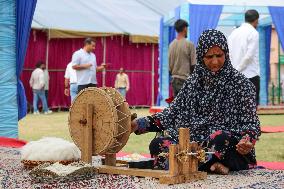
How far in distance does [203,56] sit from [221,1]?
881 cm

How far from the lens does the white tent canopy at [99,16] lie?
1453 cm

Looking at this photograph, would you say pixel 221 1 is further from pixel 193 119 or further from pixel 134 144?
pixel 193 119

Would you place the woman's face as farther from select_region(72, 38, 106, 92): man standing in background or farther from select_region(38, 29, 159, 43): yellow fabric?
select_region(38, 29, 159, 43): yellow fabric

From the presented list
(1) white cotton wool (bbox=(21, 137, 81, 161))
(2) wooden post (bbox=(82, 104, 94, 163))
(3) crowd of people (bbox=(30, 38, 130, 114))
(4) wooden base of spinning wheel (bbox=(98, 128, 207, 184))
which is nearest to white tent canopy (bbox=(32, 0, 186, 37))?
(3) crowd of people (bbox=(30, 38, 130, 114))

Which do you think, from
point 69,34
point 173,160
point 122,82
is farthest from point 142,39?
point 173,160

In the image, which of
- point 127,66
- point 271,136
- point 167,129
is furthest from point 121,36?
point 167,129

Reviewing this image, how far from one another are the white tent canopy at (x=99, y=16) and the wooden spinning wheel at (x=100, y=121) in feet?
34.1

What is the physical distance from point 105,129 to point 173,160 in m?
0.56

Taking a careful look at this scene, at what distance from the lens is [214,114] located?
3.65 meters

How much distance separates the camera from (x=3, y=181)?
334cm

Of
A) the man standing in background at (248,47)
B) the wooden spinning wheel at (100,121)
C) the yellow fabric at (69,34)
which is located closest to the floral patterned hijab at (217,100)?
the wooden spinning wheel at (100,121)

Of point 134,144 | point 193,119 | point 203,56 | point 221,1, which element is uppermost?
point 221,1

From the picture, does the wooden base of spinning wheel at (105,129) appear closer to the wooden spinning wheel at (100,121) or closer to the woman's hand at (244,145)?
the wooden spinning wheel at (100,121)

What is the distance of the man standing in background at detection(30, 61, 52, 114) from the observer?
13453 mm
